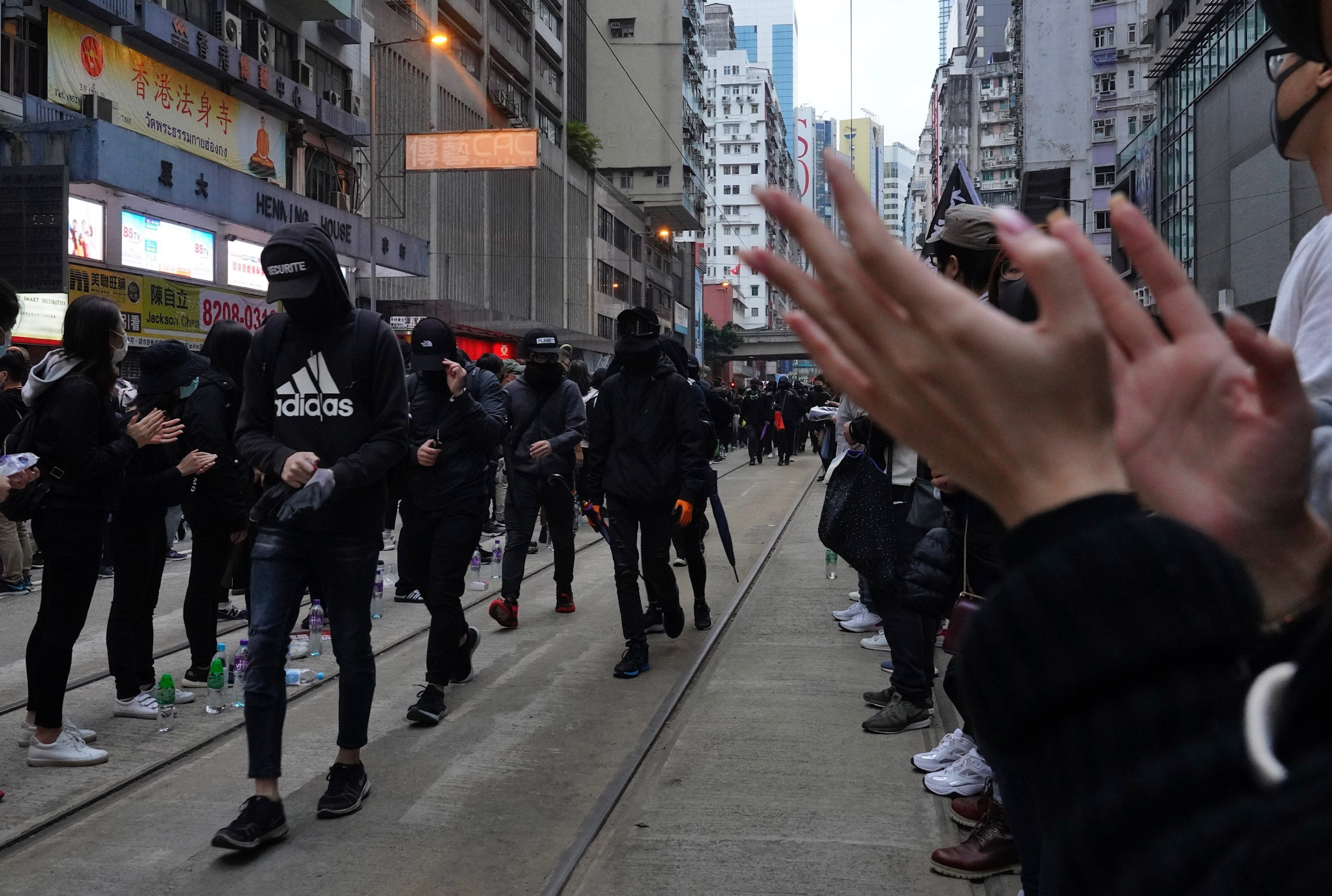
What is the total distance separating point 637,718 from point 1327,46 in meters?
5.00

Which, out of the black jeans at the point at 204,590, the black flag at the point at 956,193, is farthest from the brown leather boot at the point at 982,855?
the black jeans at the point at 204,590

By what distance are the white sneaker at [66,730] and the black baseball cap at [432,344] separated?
237cm

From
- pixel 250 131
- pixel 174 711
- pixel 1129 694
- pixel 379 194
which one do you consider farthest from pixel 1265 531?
pixel 379 194

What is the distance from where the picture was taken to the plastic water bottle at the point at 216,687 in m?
5.75

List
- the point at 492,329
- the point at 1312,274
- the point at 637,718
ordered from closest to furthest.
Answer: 1. the point at 1312,274
2. the point at 637,718
3. the point at 492,329

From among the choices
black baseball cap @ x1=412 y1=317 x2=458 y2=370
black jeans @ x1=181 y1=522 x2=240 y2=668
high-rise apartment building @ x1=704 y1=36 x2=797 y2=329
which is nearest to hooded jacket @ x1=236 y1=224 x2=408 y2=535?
black baseball cap @ x1=412 y1=317 x2=458 y2=370

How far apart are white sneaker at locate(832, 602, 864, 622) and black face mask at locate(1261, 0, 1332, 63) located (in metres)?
7.09

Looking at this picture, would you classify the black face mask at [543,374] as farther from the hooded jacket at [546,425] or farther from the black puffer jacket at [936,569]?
the black puffer jacket at [936,569]

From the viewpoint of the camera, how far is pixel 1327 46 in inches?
40.4

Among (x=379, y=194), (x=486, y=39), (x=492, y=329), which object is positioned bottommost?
(x=492, y=329)

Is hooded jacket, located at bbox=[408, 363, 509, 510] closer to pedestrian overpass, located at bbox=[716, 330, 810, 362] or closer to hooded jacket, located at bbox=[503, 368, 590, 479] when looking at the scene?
hooded jacket, located at bbox=[503, 368, 590, 479]

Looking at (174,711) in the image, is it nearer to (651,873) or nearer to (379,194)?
(651,873)

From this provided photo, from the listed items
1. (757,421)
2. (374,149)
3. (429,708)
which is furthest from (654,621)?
(374,149)

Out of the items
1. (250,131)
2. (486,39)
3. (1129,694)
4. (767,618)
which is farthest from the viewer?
(486,39)
